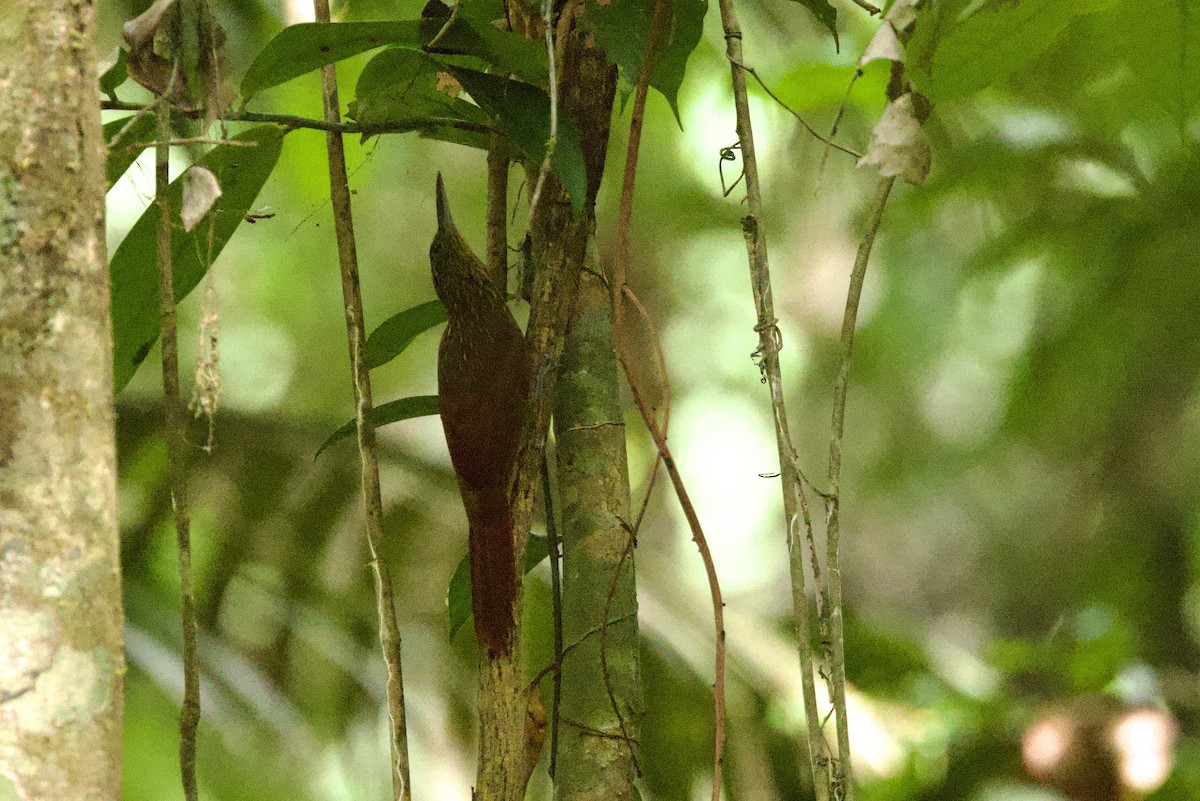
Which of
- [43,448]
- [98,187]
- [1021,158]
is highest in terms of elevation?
[1021,158]

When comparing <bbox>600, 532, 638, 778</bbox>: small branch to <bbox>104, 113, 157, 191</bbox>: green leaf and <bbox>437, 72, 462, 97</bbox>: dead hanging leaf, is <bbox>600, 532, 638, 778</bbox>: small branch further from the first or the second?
<bbox>104, 113, 157, 191</bbox>: green leaf

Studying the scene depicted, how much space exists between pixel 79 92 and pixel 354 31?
0.93 ft

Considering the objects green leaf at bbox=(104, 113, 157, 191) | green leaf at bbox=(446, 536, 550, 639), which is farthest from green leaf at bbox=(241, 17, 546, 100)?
green leaf at bbox=(446, 536, 550, 639)

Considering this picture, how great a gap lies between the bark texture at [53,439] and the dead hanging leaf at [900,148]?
18.7 inches

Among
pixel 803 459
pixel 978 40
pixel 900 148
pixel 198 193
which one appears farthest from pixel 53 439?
pixel 803 459

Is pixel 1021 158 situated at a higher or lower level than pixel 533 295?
higher

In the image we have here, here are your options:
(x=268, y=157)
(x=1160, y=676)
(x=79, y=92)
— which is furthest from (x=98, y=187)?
(x=1160, y=676)

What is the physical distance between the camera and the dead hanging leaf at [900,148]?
2.16 ft

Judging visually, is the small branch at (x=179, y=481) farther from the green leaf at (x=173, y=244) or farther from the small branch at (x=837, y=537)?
the small branch at (x=837, y=537)

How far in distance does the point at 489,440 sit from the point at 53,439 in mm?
344

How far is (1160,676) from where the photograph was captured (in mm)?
1236

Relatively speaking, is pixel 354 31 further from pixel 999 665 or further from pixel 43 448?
pixel 999 665

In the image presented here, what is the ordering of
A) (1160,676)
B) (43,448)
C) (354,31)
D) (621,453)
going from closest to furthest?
A: (43,448)
(354,31)
(621,453)
(1160,676)

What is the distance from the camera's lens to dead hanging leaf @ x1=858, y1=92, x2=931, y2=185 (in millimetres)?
659
